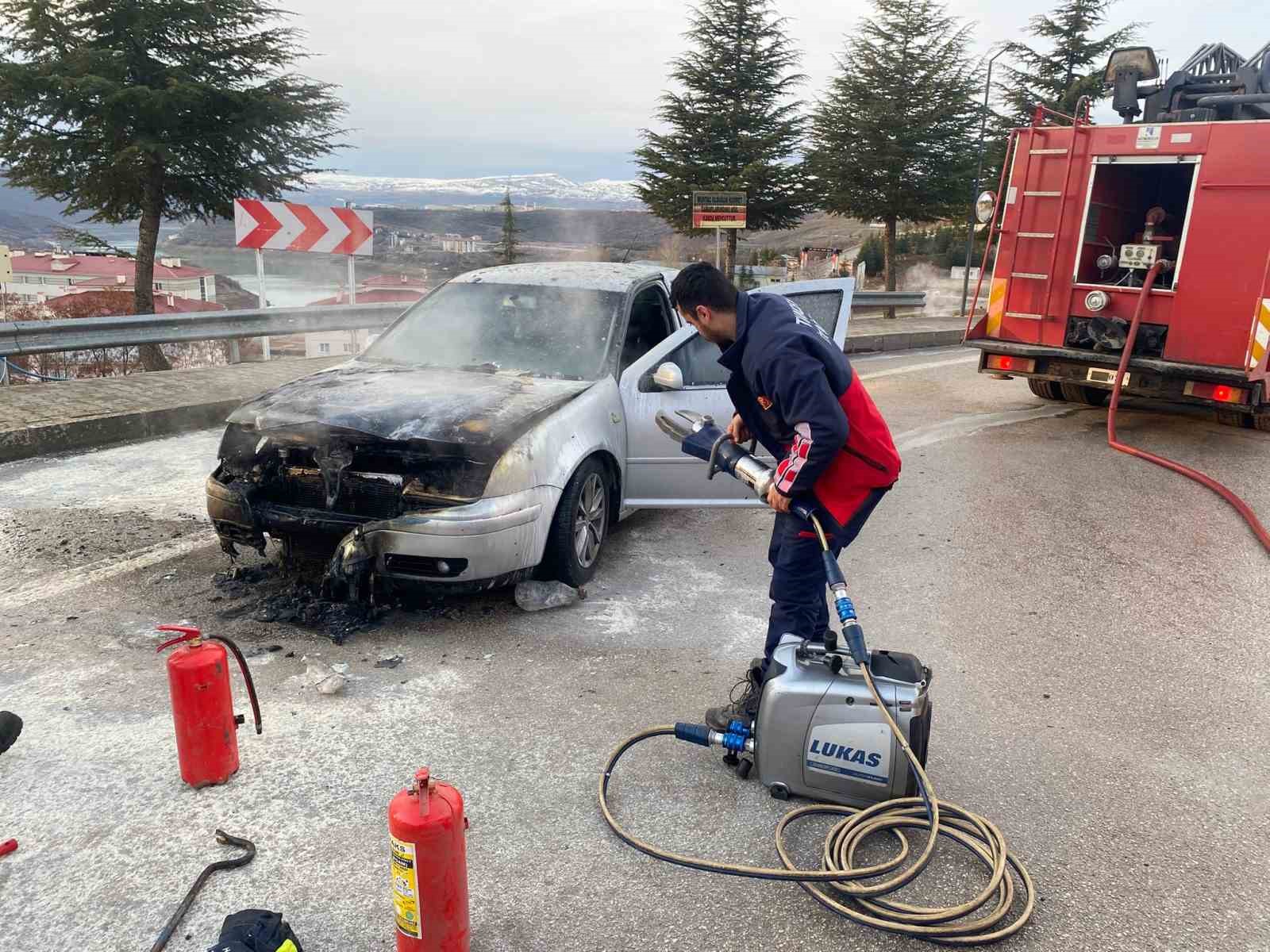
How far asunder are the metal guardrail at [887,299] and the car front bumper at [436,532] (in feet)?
46.6

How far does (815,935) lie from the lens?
95.6 inches

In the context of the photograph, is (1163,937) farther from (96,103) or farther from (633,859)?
(96,103)

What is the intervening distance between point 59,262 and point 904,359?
89.1ft

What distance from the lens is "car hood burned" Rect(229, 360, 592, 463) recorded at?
404 centimetres

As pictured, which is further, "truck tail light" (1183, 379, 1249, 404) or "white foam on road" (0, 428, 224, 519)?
"truck tail light" (1183, 379, 1249, 404)

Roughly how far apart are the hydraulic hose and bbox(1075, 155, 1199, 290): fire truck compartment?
7.41 metres

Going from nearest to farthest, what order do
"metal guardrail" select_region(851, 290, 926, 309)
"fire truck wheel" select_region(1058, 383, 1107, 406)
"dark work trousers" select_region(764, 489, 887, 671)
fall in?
1. "dark work trousers" select_region(764, 489, 887, 671)
2. "fire truck wheel" select_region(1058, 383, 1107, 406)
3. "metal guardrail" select_region(851, 290, 926, 309)

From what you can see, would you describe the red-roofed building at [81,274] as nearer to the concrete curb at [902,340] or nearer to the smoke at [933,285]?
the concrete curb at [902,340]

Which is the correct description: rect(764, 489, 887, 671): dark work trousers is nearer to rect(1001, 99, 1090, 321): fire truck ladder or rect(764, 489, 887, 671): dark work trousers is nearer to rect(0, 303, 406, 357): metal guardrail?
rect(1001, 99, 1090, 321): fire truck ladder

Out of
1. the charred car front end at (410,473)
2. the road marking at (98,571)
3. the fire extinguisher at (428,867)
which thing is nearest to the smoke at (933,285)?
the charred car front end at (410,473)

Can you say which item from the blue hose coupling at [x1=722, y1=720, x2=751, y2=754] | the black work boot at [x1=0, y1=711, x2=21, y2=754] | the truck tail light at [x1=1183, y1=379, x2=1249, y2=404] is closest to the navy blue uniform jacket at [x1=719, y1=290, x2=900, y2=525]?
the blue hose coupling at [x1=722, y1=720, x2=751, y2=754]

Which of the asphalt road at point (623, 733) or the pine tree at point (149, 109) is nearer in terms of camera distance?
the asphalt road at point (623, 733)

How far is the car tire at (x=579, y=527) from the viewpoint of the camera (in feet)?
14.6

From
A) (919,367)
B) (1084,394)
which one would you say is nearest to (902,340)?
(919,367)
